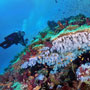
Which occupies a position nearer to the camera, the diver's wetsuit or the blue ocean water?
the diver's wetsuit

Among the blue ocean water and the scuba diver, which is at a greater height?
the blue ocean water

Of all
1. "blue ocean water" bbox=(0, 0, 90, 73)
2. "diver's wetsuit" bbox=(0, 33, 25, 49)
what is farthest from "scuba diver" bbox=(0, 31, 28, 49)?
"blue ocean water" bbox=(0, 0, 90, 73)

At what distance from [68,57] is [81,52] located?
562mm

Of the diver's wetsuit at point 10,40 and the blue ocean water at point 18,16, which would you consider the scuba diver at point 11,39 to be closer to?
the diver's wetsuit at point 10,40

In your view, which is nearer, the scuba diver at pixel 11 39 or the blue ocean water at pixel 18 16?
the scuba diver at pixel 11 39

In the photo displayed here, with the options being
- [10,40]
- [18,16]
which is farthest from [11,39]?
[18,16]

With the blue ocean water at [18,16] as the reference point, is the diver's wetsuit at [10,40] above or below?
below

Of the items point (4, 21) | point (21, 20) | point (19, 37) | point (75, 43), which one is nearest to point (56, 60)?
point (75, 43)

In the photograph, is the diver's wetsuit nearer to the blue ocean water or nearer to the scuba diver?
the scuba diver

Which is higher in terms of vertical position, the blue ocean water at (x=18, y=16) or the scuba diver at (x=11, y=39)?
the blue ocean water at (x=18, y=16)

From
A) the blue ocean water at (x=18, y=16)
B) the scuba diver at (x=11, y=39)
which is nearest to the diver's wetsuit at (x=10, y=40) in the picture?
the scuba diver at (x=11, y=39)

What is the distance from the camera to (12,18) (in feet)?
448

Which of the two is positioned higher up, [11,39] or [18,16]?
[18,16]

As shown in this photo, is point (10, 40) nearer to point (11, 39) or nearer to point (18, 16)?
point (11, 39)
